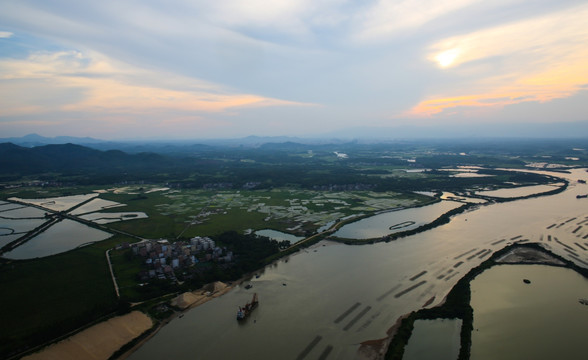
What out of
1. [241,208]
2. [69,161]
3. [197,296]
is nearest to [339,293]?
[197,296]

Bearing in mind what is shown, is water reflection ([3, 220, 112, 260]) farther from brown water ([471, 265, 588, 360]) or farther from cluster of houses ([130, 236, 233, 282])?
brown water ([471, 265, 588, 360])

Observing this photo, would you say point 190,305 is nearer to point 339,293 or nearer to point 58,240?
point 339,293

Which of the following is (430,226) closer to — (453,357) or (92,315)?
(453,357)

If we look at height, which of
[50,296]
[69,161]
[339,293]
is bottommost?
[339,293]

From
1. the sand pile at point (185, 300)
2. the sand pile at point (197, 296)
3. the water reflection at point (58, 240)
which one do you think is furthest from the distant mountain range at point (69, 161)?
the sand pile at point (185, 300)

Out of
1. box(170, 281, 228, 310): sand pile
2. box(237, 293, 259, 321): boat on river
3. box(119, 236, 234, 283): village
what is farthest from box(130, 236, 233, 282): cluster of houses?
box(237, 293, 259, 321): boat on river

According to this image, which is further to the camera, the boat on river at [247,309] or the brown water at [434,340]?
the boat on river at [247,309]

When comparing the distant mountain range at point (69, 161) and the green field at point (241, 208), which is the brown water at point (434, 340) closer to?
the green field at point (241, 208)
